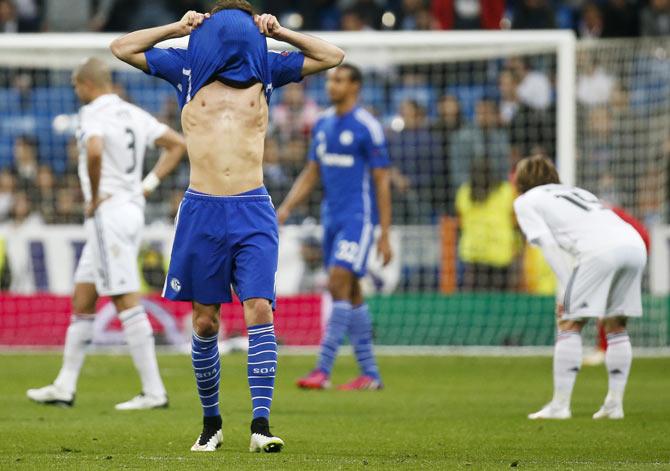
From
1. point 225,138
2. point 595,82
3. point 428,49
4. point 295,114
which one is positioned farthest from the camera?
point 295,114

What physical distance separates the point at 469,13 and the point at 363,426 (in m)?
13.5

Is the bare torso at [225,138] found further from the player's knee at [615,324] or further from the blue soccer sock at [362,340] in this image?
the blue soccer sock at [362,340]

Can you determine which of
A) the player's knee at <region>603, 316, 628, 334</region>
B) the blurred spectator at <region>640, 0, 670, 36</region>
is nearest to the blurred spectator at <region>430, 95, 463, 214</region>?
the blurred spectator at <region>640, 0, 670, 36</region>

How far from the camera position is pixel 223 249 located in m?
7.14

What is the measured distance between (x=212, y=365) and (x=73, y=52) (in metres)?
10.5

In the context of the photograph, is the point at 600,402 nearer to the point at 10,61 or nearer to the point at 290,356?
the point at 290,356

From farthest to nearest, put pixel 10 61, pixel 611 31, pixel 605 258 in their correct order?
pixel 611 31
pixel 10 61
pixel 605 258

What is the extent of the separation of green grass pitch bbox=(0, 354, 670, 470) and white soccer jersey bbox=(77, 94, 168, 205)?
1.64 meters

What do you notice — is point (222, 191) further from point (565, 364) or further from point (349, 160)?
point (349, 160)

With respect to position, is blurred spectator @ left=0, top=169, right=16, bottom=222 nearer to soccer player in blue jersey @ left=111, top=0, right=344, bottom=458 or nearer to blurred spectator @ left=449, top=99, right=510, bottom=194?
blurred spectator @ left=449, top=99, right=510, bottom=194

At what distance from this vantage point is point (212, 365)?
289 inches

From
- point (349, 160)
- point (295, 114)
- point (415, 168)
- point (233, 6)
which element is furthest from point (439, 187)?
point (233, 6)

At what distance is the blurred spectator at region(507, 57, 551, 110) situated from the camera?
57.7 ft

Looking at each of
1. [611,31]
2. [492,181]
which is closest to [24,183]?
[492,181]
